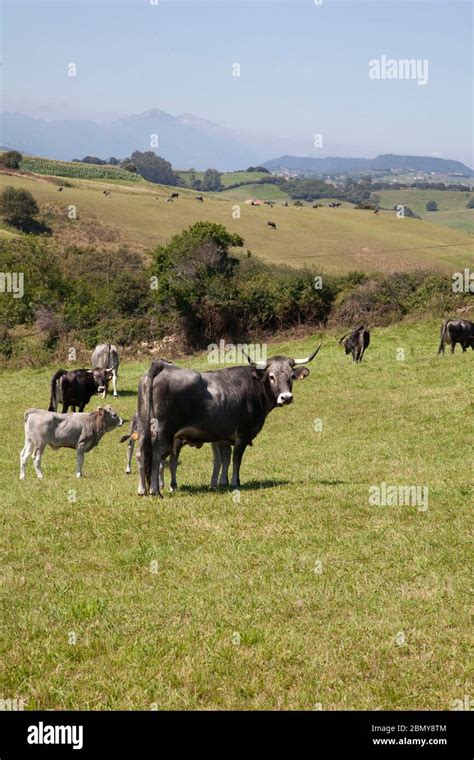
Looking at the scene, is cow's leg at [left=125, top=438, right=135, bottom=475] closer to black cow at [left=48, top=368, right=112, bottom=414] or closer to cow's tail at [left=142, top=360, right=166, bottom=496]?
cow's tail at [left=142, top=360, right=166, bottom=496]

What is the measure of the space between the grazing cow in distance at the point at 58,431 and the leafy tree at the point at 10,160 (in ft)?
359

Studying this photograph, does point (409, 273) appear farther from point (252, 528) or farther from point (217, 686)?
point (217, 686)

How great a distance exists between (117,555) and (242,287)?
44367 millimetres

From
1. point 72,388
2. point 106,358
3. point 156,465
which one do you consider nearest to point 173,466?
point 156,465

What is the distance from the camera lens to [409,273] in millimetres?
53344

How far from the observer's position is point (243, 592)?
9.41 metres

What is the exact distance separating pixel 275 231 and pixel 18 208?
2810cm

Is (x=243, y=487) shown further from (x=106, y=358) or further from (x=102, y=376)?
(x=106, y=358)

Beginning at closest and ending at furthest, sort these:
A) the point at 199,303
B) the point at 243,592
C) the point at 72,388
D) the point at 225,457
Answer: the point at 243,592 < the point at 225,457 < the point at 72,388 < the point at 199,303

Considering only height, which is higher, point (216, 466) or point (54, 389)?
point (216, 466)

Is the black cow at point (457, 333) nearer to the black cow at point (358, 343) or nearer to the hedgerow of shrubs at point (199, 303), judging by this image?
the black cow at point (358, 343)
